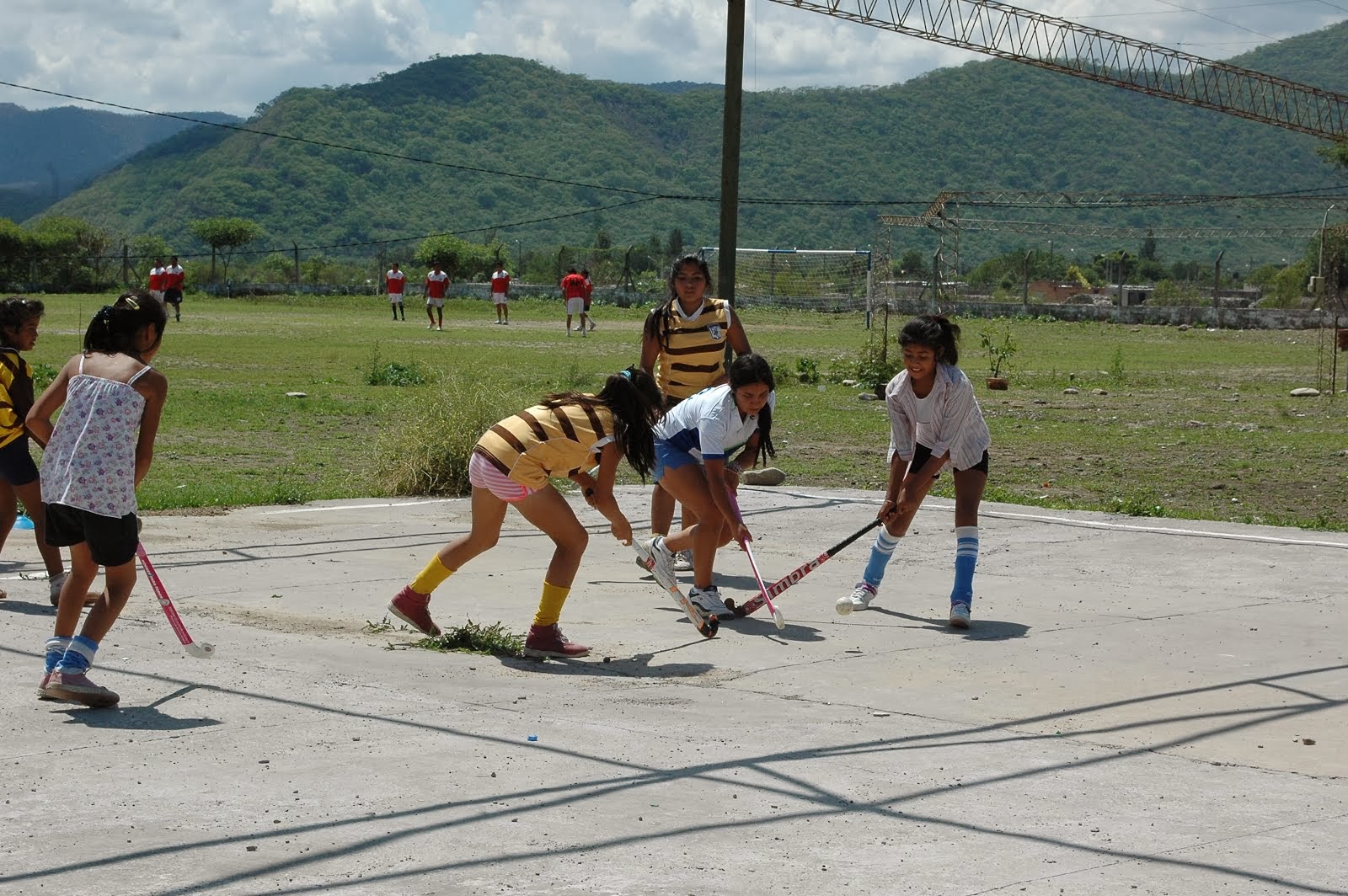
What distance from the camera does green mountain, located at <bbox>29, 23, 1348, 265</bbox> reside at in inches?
5266

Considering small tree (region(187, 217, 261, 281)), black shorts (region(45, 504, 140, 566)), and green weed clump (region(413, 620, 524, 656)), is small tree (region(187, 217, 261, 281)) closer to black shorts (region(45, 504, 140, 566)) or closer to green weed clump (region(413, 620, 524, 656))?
green weed clump (region(413, 620, 524, 656))

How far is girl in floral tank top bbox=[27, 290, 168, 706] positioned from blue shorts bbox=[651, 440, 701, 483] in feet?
9.38

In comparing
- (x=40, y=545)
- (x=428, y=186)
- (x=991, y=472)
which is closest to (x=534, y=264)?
(x=428, y=186)

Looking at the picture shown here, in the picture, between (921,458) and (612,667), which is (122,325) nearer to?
(612,667)

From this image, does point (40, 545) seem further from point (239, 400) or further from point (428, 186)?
point (428, 186)

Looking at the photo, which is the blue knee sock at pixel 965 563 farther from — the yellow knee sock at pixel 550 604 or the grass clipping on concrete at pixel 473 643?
the grass clipping on concrete at pixel 473 643

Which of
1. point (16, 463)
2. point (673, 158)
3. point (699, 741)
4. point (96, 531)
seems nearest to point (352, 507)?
point (16, 463)

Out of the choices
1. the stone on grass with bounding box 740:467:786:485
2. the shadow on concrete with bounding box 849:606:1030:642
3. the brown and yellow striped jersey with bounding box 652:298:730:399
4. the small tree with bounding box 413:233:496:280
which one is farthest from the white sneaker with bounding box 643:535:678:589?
the small tree with bounding box 413:233:496:280

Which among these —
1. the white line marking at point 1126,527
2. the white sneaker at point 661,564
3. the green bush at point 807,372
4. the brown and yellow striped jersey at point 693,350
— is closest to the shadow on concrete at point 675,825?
the white sneaker at point 661,564

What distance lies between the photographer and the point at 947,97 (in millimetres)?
163000

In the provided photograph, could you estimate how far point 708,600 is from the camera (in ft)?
27.5

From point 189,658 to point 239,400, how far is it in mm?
14528

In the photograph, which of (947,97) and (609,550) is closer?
(609,550)

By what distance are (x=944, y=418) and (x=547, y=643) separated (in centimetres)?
257
